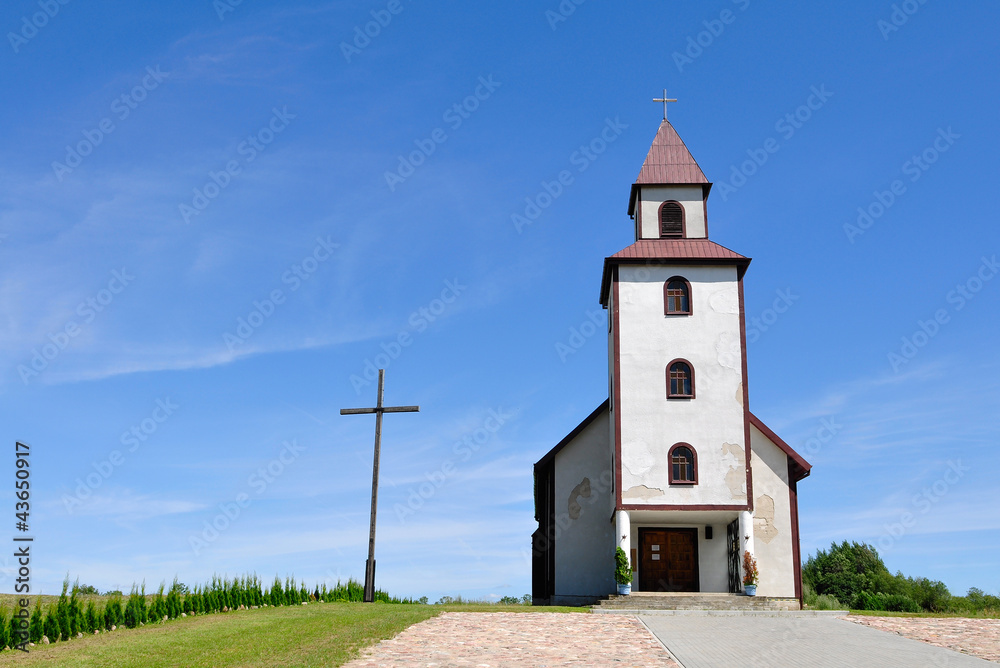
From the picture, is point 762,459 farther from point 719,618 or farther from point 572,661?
point 572,661

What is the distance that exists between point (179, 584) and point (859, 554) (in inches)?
1447

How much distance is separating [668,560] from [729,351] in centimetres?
657

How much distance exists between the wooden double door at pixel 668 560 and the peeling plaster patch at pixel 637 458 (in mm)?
2845

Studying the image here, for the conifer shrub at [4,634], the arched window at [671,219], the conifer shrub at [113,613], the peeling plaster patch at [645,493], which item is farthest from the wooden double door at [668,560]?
the conifer shrub at [4,634]

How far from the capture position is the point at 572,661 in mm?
12281

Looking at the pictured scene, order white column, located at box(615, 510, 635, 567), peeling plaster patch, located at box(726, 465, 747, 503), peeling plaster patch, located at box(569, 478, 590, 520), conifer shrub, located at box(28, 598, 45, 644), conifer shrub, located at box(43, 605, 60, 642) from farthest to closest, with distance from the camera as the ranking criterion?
peeling plaster patch, located at box(569, 478, 590, 520) → peeling plaster patch, located at box(726, 465, 747, 503) → white column, located at box(615, 510, 635, 567) → conifer shrub, located at box(43, 605, 60, 642) → conifer shrub, located at box(28, 598, 45, 644)

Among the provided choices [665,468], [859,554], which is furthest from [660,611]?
[859,554]

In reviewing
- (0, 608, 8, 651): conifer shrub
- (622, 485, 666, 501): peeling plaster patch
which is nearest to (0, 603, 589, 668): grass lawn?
(0, 608, 8, 651): conifer shrub

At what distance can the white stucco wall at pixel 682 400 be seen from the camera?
24.8 m

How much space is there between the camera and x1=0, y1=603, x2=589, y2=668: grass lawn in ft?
40.4

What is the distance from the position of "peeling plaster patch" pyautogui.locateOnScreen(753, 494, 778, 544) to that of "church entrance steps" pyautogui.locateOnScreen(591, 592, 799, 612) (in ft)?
11.3

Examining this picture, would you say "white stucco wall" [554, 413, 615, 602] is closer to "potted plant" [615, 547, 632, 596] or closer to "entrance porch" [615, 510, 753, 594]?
"entrance porch" [615, 510, 753, 594]

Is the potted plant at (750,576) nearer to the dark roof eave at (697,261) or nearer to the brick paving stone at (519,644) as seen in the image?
the brick paving stone at (519,644)

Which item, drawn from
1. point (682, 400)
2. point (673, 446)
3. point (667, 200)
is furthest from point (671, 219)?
point (673, 446)
